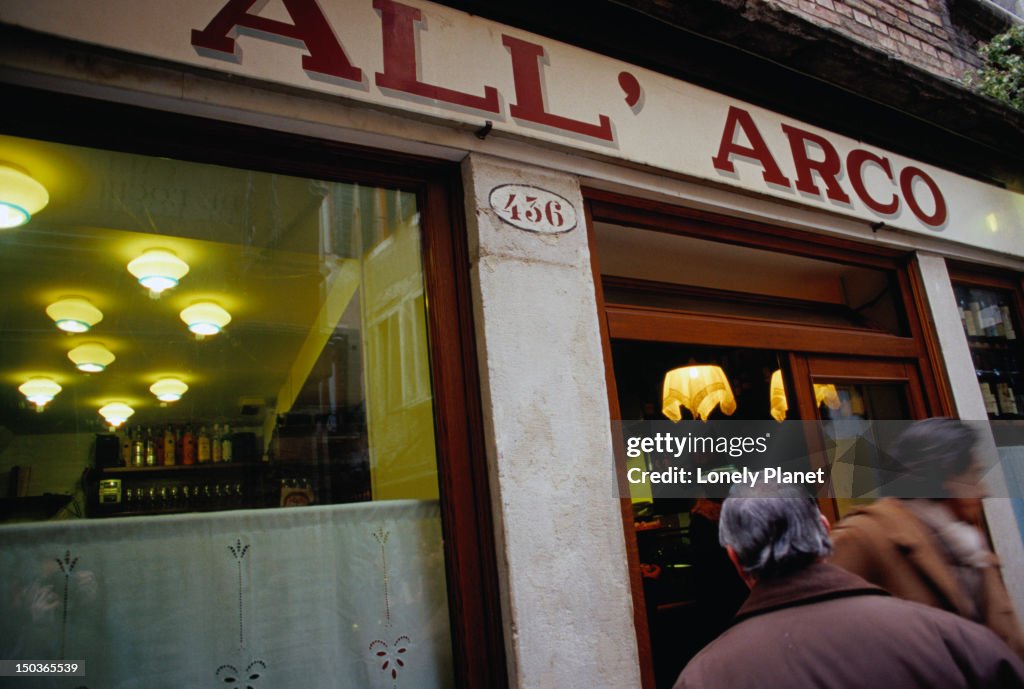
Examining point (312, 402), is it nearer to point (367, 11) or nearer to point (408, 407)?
point (408, 407)

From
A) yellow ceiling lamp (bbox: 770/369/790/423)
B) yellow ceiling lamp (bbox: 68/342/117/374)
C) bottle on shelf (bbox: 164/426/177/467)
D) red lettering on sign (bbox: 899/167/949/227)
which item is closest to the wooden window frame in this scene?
yellow ceiling lamp (bbox: 68/342/117/374)

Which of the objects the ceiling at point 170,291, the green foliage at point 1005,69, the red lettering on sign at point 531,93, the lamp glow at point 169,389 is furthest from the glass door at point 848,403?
the lamp glow at point 169,389

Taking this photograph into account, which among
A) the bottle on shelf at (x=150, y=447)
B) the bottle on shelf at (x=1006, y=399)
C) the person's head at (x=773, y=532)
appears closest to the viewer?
the person's head at (x=773, y=532)

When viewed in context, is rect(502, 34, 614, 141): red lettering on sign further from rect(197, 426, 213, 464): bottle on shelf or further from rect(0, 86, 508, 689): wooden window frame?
rect(197, 426, 213, 464): bottle on shelf

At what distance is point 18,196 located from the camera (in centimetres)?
232

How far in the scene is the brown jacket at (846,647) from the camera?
1447mm

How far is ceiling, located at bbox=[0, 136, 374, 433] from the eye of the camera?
2.34 m

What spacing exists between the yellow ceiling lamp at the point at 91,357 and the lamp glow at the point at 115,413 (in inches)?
5.7

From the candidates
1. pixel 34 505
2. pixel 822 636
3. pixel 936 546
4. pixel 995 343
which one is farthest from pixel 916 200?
pixel 34 505

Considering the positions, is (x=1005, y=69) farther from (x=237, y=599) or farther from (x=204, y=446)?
(x=237, y=599)

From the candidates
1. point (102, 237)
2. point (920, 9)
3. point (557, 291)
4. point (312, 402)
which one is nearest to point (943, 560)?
point (557, 291)

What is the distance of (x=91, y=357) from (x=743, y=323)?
3.07m

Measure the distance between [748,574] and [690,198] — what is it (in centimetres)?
226

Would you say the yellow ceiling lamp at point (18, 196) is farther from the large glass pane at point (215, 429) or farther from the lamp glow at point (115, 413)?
the lamp glow at point (115, 413)
